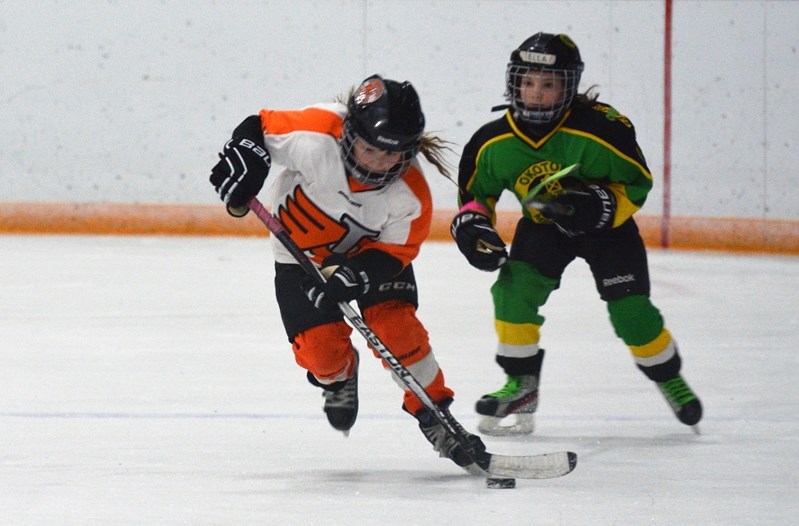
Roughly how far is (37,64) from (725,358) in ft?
14.0

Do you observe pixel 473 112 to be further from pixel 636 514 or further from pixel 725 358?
pixel 636 514

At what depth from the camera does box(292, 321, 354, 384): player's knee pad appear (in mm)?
2602

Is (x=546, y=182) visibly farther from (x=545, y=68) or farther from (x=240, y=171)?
(x=240, y=171)

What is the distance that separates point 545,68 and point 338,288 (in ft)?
2.50

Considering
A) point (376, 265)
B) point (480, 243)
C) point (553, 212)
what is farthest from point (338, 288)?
point (553, 212)

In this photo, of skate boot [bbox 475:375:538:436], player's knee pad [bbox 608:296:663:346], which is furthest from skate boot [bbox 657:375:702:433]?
skate boot [bbox 475:375:538:436]

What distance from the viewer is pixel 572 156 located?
9.25 ft

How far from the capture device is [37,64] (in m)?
6.40

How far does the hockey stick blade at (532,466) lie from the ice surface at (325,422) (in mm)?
42

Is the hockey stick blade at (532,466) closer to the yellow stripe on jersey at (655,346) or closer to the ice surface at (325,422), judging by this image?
the ice surface at (325,422)

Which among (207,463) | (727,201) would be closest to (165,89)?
(727,201)

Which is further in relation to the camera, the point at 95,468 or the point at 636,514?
the point at 95,468

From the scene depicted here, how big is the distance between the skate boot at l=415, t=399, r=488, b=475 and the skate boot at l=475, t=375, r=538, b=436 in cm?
35

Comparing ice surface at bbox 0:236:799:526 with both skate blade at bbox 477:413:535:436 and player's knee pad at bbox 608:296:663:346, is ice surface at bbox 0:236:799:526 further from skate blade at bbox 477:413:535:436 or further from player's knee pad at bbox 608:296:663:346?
player's knee pad at bbox 608:296:663:346
